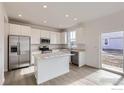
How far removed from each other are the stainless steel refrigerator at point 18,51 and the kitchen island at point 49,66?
1.57m

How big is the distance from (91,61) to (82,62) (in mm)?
508

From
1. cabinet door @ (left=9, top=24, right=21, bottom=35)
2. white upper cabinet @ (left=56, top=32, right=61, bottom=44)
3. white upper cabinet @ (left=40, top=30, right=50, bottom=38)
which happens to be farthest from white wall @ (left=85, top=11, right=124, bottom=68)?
cabinet door @ (left=9, top=24, right=21, bottom=35)

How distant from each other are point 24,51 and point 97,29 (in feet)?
13.0

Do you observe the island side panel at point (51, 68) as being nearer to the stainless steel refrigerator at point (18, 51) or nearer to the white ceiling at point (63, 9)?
the white ceiling at point (63, 9)

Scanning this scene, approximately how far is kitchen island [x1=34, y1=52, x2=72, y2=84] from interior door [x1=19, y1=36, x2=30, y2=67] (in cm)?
159

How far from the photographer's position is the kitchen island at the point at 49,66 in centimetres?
263

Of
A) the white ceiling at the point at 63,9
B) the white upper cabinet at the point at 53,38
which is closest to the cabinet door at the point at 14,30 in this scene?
the white ceiling at the point at 63,9

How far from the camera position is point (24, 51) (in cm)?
432

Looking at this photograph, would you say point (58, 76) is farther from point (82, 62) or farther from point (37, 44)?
point (37, 44)

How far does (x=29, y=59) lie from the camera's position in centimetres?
454

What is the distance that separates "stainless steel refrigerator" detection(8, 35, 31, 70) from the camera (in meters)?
3.86

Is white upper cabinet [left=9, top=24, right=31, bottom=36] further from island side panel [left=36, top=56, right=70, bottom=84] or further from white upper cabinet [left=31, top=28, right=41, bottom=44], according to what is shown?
island side panel [left=36, top=56, right=70, bottom=84]

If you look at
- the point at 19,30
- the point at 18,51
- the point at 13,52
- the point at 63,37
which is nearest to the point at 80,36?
the point at 63,37
